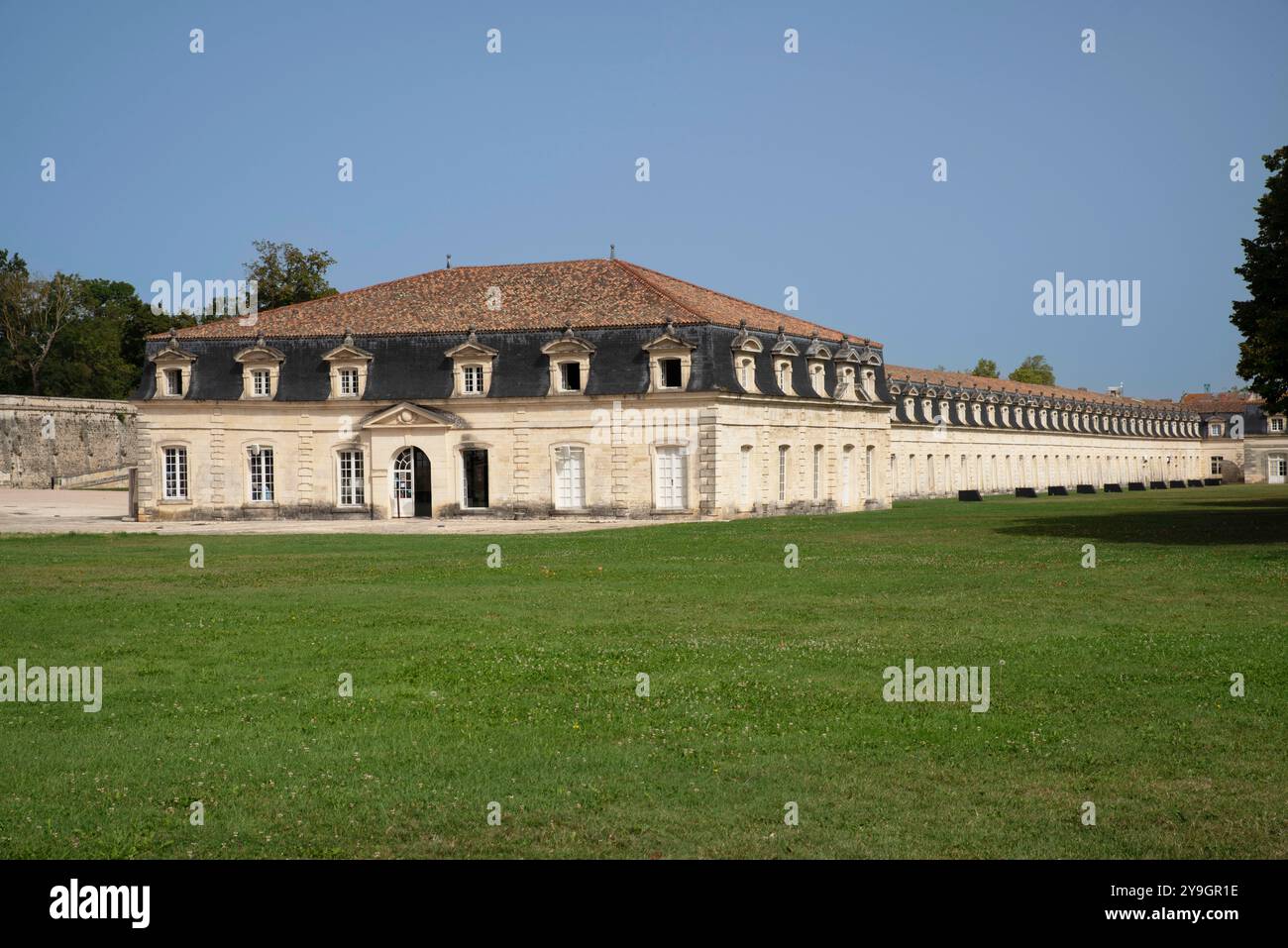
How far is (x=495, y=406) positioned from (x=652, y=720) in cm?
4068

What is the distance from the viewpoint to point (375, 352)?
52906 mm

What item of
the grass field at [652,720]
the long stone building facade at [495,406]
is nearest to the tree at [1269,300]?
the grass field at [652,720]

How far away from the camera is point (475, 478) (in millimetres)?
53406

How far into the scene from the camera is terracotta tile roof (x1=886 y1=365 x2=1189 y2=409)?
92.4 metres

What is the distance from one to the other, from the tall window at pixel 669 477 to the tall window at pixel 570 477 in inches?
116

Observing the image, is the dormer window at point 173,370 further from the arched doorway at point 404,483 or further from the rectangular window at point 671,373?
the rectangular window at point 671,373

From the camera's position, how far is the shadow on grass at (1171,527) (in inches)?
1340

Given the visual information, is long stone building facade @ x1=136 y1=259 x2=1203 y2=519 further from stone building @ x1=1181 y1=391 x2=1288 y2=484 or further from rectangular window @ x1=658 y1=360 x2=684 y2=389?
stone building @ x1=1181 y1=391 x2=1288 y2=484

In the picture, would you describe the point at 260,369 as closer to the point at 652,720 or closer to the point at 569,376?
the point at 569,376

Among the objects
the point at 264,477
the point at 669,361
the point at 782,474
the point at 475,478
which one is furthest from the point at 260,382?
the point at 782,474

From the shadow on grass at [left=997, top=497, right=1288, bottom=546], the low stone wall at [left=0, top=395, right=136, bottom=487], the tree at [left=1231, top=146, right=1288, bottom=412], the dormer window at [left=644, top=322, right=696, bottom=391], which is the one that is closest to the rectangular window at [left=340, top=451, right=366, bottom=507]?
the dormer window at [left=644, top=322, right=696, bottom=391]

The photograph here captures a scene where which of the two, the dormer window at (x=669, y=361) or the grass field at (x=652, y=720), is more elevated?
the dormer window at (x=669, y=361)
